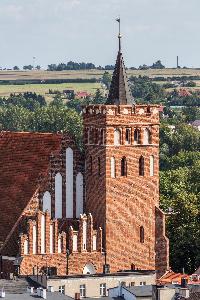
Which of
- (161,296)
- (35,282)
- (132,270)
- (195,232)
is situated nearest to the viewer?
A: (161,296)

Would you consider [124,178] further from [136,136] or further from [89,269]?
[89,269]

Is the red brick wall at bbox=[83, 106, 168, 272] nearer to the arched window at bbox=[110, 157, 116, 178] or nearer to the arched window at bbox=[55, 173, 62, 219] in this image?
the arched window at bbox=[110, 157, 116, 178]

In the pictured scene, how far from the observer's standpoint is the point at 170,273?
100 metres

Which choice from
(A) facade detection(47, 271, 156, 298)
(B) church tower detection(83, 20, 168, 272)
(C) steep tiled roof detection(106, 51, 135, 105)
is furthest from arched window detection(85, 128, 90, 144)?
(A) facade detection(47, 271, 156, 298)

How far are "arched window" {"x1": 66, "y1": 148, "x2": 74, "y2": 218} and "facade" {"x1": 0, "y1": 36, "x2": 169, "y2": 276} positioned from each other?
0.19ft

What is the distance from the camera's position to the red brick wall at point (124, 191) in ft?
324

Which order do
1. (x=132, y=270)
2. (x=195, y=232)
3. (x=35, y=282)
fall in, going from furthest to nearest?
(x=195, y=232) < (x=132, y=270) < (x=35, y=282)

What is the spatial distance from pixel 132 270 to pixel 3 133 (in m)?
12.8

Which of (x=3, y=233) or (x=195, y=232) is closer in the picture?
(x=3, y=233)

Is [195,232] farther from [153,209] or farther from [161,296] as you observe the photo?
[161,296]

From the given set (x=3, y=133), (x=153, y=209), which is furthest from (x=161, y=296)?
(x=3, y=133)

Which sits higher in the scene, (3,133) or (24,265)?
(3,133)

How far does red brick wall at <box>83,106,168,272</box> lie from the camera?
98812 mm

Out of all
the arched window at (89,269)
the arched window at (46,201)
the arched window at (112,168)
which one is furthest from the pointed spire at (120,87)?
the arched window at (89,269)
